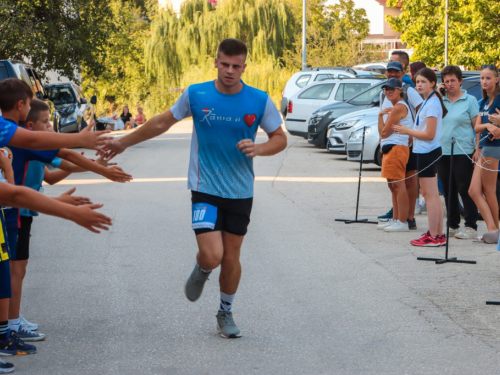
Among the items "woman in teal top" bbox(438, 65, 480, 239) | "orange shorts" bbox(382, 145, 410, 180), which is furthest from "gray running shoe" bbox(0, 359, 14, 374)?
"orange shorts" bbox(382, 145, 410, 180)

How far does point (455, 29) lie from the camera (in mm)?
36844

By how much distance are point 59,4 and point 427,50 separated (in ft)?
68.1

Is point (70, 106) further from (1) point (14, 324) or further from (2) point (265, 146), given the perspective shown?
(2) point (265, 146)

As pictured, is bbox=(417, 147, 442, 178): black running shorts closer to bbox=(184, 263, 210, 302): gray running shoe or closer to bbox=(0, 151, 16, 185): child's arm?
bbox=(184, 263, 210, 302): gray running shoe

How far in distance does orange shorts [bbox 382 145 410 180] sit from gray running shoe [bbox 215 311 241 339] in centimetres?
490

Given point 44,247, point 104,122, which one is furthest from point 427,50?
point 44,247

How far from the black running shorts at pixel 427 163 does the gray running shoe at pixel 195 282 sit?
14.1ft

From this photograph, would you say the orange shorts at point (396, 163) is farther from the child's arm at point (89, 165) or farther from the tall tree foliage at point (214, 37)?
the tall tree foliage at point (214, 37)

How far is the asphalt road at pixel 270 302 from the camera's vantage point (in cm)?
495

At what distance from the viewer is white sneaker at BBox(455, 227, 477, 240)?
31.5 ft

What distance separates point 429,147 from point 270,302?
3583mm

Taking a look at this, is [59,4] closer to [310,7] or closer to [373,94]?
[373,94]

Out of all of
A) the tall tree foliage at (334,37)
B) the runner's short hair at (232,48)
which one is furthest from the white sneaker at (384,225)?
the tall tree foliage at (334,37)

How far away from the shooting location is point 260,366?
4816 mm
